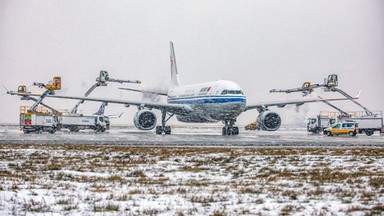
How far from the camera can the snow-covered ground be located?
35.4 ft

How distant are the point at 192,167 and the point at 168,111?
127 ft

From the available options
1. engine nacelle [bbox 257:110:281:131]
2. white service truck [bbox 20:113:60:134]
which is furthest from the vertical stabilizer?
engine nacelle [bbox 257:110:281:131]

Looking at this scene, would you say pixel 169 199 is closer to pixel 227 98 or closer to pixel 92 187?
pixel 92 187

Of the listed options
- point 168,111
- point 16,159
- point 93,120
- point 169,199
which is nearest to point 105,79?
point 93,120

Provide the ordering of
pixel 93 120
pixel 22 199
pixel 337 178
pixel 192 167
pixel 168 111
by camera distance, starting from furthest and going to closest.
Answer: pixel 93 120, pixel 168 111, pixel 192 167, pixel 337 178, pixel 22 199

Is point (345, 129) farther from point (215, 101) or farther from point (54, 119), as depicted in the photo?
point (54, 119)

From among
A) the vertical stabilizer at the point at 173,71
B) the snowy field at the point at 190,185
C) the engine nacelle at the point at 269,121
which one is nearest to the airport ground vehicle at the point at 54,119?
the vertical stabilizer at the point at 173,71

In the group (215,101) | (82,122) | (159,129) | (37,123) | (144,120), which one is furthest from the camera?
(82,122)

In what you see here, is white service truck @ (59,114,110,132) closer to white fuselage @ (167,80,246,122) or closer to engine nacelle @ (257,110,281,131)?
white fuselage @ (167,80,246,122)

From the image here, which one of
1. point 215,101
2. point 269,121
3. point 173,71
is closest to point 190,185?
point 215,101

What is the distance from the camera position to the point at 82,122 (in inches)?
2672

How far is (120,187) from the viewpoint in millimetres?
13766

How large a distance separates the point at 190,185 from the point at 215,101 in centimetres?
3510

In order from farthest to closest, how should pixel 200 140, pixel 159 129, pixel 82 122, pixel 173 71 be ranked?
pixel 173 71 → pixel 82 122 → pixel 159 129 → pixel 200 140
